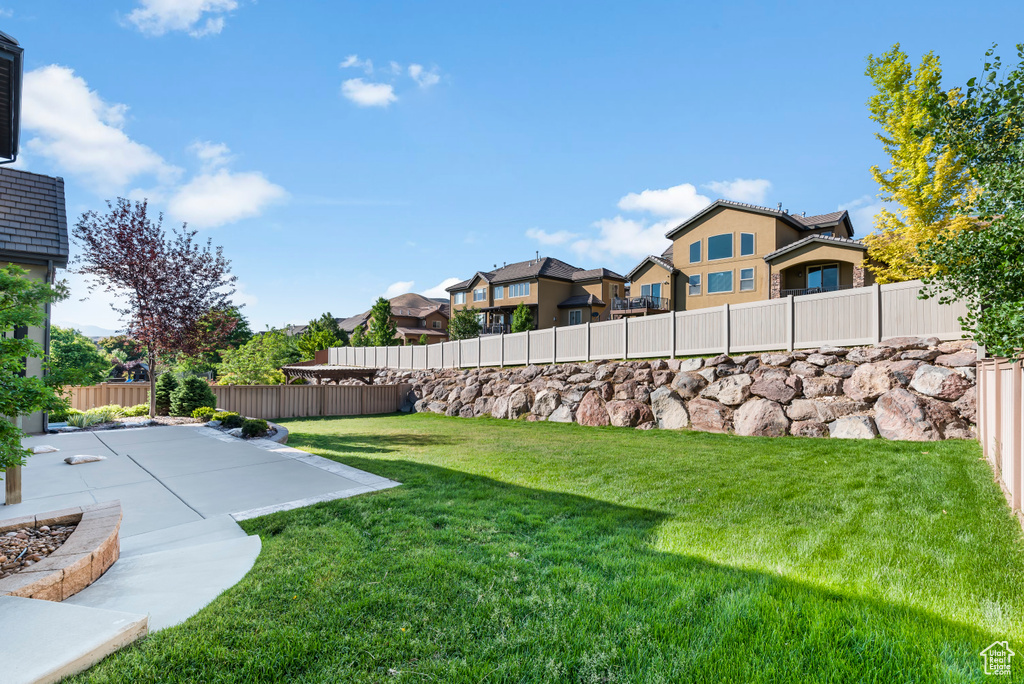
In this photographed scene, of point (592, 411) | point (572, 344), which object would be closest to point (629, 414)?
point (592, 411)

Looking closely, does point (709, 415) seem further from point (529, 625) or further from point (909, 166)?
point (909, 166)

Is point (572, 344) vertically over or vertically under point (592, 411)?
over

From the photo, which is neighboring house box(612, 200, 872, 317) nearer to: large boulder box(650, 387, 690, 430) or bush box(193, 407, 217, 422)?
large boulder box(650, 387, 690, 430)

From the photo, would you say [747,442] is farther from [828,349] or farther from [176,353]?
[176,353]

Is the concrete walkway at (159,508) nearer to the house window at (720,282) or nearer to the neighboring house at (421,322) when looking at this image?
the house window at (720,282)

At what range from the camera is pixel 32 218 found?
9.05 meters

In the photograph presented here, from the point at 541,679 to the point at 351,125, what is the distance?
12.4 m

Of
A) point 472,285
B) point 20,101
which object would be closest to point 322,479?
point 20,101

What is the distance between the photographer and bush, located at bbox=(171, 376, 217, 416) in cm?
1363

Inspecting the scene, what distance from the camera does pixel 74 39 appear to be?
8.36 metres

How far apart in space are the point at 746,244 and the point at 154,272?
Answer: 26200mm

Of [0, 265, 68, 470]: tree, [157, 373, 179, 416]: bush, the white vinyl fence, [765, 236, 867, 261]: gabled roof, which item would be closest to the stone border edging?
[0, 265, 68, 470]: tree

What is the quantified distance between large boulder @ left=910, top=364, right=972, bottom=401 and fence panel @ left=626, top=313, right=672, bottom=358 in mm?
5407

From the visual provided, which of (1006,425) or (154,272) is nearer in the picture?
(1006,425)
